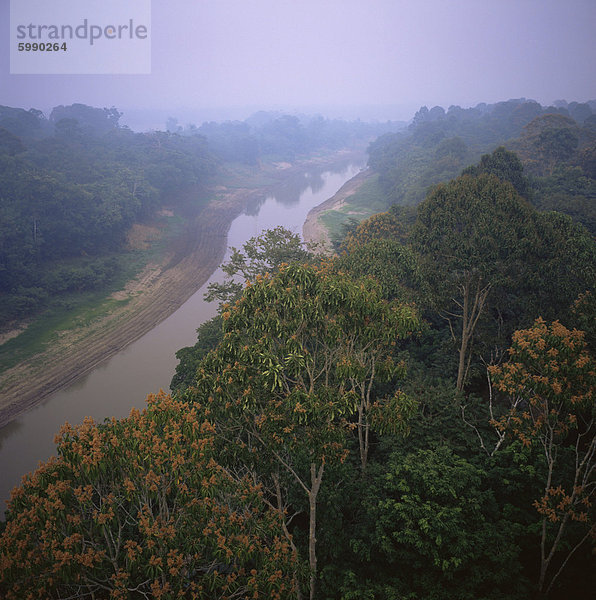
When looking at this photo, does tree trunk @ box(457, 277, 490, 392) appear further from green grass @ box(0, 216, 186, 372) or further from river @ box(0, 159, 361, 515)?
green grass @ box(0, 216, 186, 372)

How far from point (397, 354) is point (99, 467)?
15.8m

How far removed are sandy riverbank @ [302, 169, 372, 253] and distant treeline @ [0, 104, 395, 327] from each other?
19.6 meters

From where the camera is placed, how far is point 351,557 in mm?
11180

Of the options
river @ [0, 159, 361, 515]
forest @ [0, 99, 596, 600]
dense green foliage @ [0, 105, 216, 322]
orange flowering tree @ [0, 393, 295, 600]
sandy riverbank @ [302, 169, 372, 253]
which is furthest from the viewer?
sandy riverbank @ [302, 169, 372, 253]

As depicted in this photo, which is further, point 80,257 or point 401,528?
point 80,257

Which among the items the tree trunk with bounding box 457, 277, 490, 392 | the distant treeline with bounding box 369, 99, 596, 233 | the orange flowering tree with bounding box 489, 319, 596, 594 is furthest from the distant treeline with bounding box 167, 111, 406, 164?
the orange flowering tree with bounding box 489, 319, 596, 594

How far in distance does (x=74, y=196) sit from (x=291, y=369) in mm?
44402

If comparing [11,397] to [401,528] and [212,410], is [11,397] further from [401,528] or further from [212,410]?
[401,528]

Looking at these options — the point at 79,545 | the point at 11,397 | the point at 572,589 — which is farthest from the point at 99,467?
the point at 11,397

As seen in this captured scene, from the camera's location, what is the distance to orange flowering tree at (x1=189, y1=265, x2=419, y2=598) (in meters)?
8.69

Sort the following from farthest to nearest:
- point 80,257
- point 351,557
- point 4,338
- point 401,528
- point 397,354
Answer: point 80,257
point 4,338
point 397,354
point 351,557
point 401,528

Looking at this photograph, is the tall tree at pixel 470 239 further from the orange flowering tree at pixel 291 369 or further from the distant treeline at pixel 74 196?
the distant treeline at pixel 74 196

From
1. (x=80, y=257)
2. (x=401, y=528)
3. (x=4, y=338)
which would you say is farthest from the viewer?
(x=80, y=257)

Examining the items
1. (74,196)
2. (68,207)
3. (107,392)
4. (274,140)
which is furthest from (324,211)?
(274,140)
